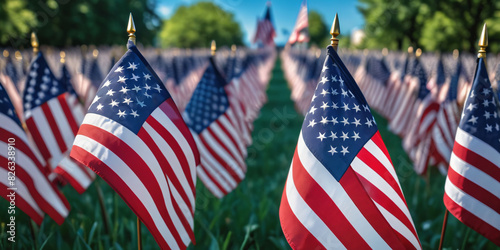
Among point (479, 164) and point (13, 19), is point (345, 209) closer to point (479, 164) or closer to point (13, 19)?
point (479, 164)

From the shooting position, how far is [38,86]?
4961 mm

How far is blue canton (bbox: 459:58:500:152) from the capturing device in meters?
3.41

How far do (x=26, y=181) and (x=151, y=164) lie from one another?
4.89 ft

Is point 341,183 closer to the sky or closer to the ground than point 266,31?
closer to the ground

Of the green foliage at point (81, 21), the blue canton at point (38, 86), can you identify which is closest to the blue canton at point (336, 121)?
the blue canton at point (38, 86)

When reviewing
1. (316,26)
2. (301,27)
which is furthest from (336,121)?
(316,26)

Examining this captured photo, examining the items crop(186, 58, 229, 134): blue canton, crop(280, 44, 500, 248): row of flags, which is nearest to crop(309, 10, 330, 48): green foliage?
crop(186, 58, 229, 134): blue canton

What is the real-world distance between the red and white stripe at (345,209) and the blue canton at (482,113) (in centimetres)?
91

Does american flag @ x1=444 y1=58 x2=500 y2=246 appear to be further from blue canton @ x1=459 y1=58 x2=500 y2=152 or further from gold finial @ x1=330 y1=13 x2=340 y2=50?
gold finial @ x1=330 y1=13 x2=340 y2=50

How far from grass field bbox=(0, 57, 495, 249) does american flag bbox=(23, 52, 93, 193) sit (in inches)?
27.8

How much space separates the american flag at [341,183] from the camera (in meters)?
3.04

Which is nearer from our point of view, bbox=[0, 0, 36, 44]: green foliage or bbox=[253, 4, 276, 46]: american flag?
bbox=[253, 4, 276, 46]: american flag

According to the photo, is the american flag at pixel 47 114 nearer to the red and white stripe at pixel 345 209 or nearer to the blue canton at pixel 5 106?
the blue canton at pixel 5 106

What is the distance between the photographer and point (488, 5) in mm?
22516
